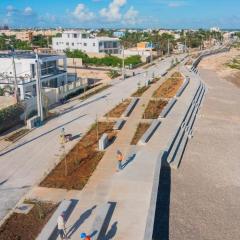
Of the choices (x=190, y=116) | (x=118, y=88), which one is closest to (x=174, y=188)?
(x=190, y=116)

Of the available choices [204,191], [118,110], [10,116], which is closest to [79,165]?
[204,191]

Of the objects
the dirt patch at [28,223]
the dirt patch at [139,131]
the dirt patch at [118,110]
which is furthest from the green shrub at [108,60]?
the dirt patch at [28,223]

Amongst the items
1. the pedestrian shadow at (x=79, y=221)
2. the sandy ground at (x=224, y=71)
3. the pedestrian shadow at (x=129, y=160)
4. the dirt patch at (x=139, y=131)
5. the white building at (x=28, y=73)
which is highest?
the white building at (x=28, y=73)

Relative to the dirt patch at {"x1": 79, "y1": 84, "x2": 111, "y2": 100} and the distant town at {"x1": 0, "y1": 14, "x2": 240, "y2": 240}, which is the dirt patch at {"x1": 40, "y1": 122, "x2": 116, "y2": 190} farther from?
the dirt patch at {"x1": 79, "y1": 84, "x2": 111, "y2": 100}

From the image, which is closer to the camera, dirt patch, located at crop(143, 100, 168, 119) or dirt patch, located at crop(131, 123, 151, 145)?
dirt patch, located at crop(131, 123, 151, 145)

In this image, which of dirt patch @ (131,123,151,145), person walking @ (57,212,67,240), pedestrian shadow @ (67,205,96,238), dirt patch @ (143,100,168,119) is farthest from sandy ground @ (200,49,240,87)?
person walking @ (57,212,67,240)

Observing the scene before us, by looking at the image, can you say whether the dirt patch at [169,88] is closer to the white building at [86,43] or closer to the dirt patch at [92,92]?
→ the dirt patch at [92,92]

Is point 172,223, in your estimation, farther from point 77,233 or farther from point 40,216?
point 40,216
